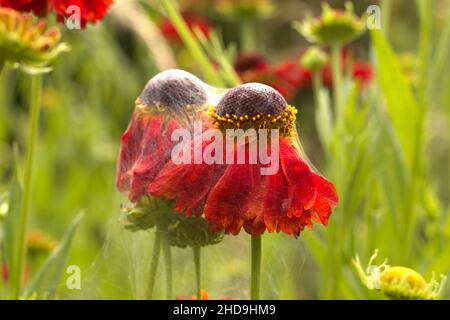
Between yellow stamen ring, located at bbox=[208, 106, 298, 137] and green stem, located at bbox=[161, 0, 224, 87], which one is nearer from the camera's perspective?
yellow stamen ring, located at bbox=[208, 106, 298, 137]

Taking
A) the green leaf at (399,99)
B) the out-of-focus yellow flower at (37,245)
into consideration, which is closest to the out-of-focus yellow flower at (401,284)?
the green leaf at (399,99)

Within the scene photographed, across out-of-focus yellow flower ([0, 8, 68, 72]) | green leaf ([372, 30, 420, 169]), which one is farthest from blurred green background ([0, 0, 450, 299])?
out-of-focus yellow flower ([0, 8, 68, 72])

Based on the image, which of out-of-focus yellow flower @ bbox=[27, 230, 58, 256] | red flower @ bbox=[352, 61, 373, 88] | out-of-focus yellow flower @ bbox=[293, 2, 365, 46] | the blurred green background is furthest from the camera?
→ red flower @ bbox=[352, 61, 373, 88]

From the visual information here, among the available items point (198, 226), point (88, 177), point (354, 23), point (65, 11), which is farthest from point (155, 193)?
point (88, 177)

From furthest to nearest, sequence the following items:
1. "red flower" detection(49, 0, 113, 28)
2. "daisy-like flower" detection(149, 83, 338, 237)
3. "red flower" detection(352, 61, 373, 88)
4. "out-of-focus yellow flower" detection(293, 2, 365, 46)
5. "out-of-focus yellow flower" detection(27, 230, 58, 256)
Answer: "red flower" detection(352, 61, 373, 88)
"out-of-focus yellow flower" detection(27, 230, 58, 256)
"out-of-focus yellow flower" detection(293, 2, 365, 46)
"red flower" detection(49, 0, 113, 28)
"daisy-like flower" detection(149, 83, 338, 237)

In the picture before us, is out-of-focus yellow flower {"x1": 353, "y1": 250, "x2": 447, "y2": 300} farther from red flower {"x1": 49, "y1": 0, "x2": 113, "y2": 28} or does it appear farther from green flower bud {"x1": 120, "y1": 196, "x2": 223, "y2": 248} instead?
red flower {"x1": 49, "y1": 0, "x2": 113, "y2": 28}

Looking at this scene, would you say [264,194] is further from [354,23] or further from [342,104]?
[354,23]
